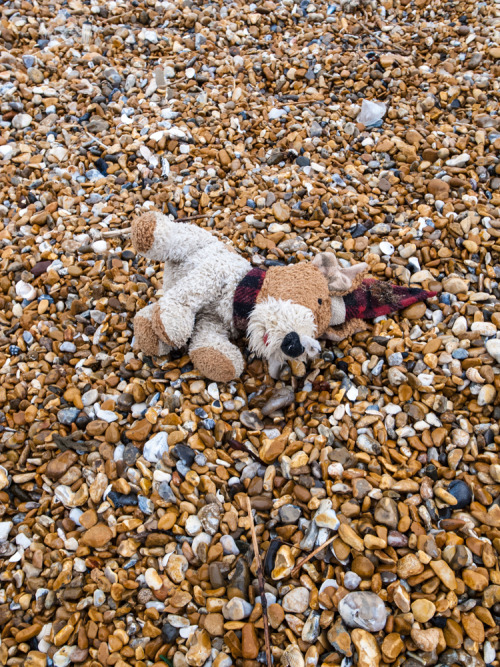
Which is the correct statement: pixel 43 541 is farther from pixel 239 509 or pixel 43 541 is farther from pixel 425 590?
pixel 425 590

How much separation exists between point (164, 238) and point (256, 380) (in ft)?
2.25

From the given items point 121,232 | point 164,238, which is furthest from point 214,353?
point 121,232

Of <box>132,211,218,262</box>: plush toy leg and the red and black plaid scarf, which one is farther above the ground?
<box>132,211,218,262</box>: plush toy leg

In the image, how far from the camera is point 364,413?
5.87 feet

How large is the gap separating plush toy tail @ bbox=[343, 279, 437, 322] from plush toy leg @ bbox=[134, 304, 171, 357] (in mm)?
787

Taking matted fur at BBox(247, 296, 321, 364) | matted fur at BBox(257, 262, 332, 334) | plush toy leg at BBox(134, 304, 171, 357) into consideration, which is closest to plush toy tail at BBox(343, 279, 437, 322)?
matted fur at BBox(257, 262, 332, 334)

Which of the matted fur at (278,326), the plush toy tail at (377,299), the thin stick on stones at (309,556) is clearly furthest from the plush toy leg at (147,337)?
the thin stick on stones at (309,556)

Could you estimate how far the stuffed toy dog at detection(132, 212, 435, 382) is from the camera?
1731mm

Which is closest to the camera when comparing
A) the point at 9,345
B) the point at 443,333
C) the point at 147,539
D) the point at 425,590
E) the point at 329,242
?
the point at 425,590

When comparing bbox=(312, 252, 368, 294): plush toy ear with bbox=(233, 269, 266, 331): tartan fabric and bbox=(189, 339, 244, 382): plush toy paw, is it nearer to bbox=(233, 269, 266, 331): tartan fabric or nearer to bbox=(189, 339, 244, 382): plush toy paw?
bbox=(233, 269, 266, 331): tartan fabric

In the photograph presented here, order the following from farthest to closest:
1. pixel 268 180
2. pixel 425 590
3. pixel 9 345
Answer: pixel 268 180, pixel 9 345, pixel 425 590

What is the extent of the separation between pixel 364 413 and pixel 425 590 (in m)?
0.62

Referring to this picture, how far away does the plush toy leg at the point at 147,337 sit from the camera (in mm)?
1831

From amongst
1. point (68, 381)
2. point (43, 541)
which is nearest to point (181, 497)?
point (43, 541)
